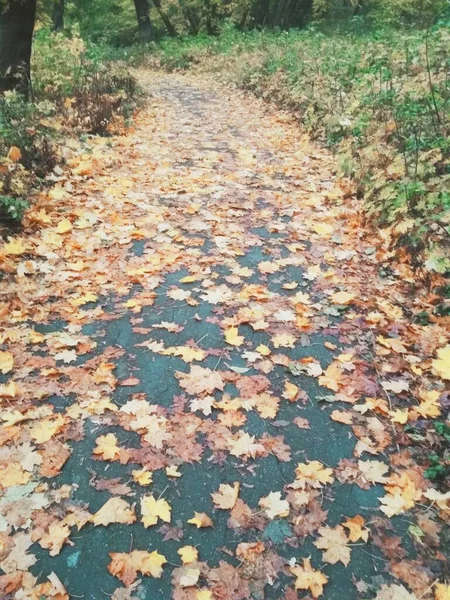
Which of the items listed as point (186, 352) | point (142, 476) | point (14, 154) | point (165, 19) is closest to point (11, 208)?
point (14, 154)

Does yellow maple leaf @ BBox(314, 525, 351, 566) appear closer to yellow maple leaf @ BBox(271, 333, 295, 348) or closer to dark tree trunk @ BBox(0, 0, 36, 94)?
yellow maple leaf @ BBox(271, 333, 295, 348)

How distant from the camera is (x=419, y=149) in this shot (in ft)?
18.9

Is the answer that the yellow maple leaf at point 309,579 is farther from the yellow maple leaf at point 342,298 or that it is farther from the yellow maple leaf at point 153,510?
the yellow maple leaf at point 342,298

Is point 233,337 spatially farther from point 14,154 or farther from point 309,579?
point 14,154

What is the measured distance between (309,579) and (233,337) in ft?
6.52

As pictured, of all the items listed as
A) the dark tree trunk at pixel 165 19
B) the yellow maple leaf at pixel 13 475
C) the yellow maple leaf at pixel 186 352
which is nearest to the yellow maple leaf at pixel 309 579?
the yellow maple leaf at pixel 13 475

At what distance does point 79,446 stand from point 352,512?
1.73 metres

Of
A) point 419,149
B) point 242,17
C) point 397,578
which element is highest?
point 242,17

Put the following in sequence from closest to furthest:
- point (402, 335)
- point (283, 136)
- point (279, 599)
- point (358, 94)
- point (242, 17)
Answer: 1. point (279, 599)
2. point (402, 335)
3. point (358, 94)
4. point (283, 136)
5. point (242, 17)

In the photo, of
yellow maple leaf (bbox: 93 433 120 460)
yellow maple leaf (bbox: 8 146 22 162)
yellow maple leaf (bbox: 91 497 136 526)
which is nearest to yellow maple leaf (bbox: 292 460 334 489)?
yellow maple leaf (bbox: 91 497 136 526)

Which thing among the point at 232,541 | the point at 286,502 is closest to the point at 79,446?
the point at 232,541

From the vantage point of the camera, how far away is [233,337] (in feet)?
13.3

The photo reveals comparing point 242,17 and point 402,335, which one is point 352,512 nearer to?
point 402,335

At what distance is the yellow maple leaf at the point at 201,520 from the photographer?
8.75 feet
